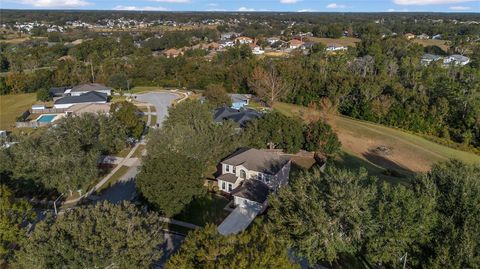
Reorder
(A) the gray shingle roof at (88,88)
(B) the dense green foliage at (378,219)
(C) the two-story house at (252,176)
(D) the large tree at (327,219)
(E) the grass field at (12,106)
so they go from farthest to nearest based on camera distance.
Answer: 1. (A) the gray shingle roof at (88,88)
2. (E) the grass field at (12,106)
3. (C) the two-story house at (252,176)
4. (D) the large tree at (327,219)
5. (B) the dense green foliage at (378,219)

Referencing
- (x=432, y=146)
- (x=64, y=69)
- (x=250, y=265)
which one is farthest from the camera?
(x=64, y=69)

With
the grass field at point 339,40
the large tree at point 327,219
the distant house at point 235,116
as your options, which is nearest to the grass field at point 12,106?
the distant house at point 235,116

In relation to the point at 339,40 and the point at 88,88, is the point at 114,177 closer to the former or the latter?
the point at 88,88

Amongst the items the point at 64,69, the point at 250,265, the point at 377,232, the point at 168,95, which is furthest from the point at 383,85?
the point at 64,69

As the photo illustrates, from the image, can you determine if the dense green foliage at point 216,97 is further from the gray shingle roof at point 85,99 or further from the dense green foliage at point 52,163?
the dense green foliage at point 52,163

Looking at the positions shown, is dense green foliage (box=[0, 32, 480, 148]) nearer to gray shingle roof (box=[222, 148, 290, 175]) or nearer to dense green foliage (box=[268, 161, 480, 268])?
gray shingle roof (box=[222, 148, 290, 175])

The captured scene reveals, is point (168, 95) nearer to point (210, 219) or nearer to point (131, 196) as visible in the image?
point (131, 196)
